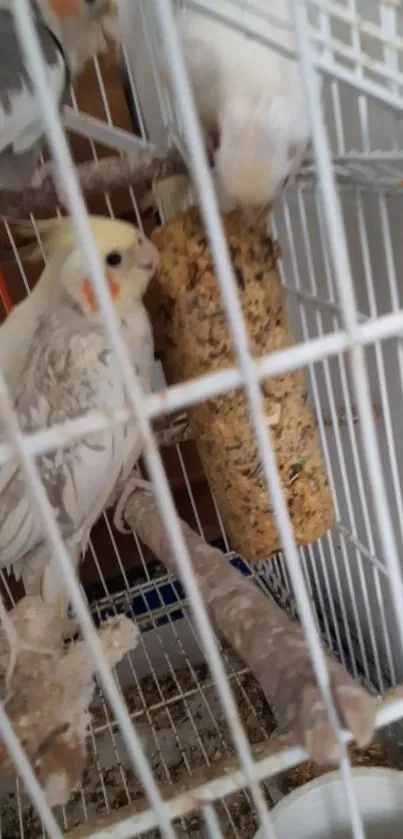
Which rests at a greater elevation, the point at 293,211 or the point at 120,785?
the point at 293,211

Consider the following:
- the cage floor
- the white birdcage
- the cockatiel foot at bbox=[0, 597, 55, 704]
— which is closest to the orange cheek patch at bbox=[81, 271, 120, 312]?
the white birdcage

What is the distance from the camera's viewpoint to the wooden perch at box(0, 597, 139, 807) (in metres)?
0.37

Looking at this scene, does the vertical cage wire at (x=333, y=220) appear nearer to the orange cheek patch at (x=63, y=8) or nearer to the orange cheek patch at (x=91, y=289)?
the orange cheek patch at (x=63, y=8)

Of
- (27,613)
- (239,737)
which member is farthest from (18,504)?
(239,737)

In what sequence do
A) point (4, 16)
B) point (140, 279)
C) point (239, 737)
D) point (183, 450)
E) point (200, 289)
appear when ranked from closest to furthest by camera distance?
point (239, 737)
point (4, 16)
point (200, 289)
point (140, 279)
point (183, 450)

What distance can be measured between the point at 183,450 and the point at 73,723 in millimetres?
717

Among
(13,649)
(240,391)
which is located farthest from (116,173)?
(13,649)

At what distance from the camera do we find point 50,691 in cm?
Result: 41

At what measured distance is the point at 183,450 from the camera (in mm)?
1097

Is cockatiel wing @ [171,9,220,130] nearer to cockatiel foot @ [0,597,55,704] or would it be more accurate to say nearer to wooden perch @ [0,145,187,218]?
wooden perch @ [0,145,187,218]

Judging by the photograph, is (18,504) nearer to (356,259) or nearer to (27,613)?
(27,613)

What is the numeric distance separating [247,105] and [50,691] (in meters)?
0.36

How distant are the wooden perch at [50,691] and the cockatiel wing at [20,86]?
0.99 feet

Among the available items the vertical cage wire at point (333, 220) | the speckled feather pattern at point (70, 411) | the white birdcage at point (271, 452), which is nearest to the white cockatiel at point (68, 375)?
the speckled feather pattern at point (70, 411)
